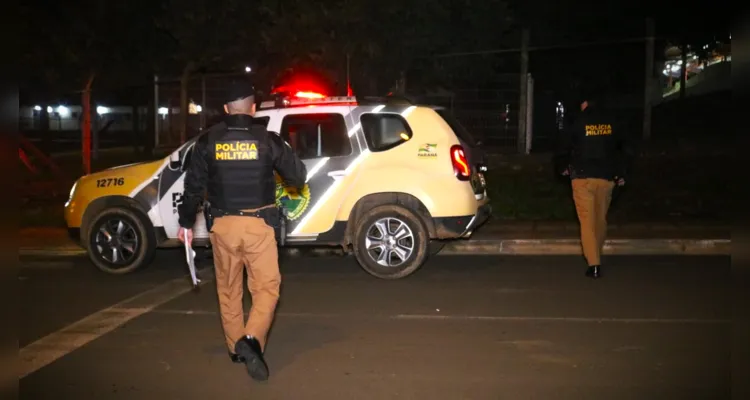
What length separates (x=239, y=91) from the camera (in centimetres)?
565

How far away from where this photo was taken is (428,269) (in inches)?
384

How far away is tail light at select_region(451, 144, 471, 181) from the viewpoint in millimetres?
8875

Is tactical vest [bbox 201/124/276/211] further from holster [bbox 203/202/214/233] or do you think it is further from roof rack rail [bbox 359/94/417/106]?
roof rack rail [bbox 359/94/417/106]

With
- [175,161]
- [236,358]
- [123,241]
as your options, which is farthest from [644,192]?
[236,358]

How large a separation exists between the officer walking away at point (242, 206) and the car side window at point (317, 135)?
328 cm

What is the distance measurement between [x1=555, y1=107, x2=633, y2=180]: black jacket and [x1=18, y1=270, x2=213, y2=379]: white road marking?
4.20m

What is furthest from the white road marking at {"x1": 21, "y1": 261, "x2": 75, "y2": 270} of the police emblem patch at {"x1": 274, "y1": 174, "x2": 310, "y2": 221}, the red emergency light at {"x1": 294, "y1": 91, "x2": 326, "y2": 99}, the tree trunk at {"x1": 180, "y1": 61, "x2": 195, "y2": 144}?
the tree trunk at {"x1": 180, "y1": 61, "x2": 195, "y2": 144}

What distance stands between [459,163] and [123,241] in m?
3.87

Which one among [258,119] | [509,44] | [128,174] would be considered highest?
[509,44]

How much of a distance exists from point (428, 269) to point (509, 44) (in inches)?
783

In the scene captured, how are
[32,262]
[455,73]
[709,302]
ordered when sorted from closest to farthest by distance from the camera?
1. [709,302]
2. [32,262]
3. [455,73]

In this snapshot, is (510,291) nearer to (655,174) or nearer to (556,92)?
(655,174)

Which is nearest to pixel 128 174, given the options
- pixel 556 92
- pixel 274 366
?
pixel 274 366

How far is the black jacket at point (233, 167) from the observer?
18.4 feet
